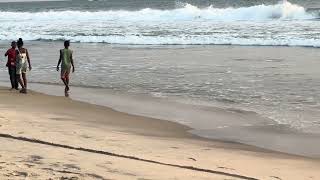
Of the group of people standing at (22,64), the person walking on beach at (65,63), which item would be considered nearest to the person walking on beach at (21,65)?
the group of people standing at (22,64)

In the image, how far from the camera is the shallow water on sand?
8.19m

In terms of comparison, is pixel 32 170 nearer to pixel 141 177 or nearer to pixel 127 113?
pixel 141 177

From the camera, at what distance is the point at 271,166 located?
230 inches

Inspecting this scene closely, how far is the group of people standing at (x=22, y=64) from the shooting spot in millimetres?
11844

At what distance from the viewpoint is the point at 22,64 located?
480 inches

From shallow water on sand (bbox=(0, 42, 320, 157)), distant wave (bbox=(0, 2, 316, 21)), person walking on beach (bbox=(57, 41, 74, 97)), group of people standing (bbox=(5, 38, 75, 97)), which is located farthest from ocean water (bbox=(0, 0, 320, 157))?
distant wave (bbox=(0, 2, 316, 21))

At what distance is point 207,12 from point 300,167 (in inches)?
1692

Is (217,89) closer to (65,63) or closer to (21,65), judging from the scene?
(65,63)

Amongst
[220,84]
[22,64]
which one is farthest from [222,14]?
[22,64]

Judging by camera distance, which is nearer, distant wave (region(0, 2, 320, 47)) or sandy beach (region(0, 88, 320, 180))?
sandy beach (region(0, 88, 320, 180))

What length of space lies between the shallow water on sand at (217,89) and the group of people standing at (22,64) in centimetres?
59

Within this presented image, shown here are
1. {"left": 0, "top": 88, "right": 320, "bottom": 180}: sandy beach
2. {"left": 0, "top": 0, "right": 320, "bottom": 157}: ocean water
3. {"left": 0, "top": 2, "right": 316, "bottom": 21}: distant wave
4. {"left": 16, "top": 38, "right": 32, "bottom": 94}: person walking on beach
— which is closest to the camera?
{"left": 0, "top": 88, "right": 320, "bottom": 180}: sandy beach

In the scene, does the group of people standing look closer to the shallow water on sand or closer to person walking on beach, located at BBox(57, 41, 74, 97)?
person walking on beach, located at BBox(57, 41, 74, 97)

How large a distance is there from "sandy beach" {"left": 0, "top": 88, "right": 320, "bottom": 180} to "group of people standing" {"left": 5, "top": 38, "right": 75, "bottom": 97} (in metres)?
3.05
